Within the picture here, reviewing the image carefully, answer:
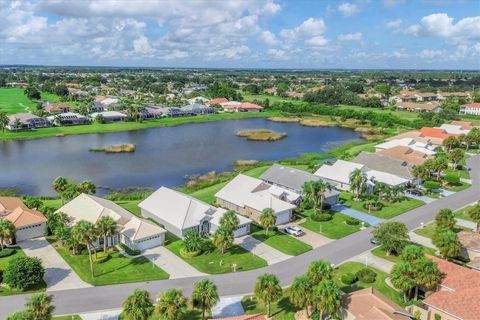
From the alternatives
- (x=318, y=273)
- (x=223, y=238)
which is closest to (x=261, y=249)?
(x=223, y=238)

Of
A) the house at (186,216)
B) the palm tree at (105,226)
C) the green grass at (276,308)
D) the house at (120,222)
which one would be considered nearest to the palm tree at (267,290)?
the green grass at (276,308)

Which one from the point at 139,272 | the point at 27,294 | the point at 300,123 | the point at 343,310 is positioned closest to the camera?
the point at 343,310

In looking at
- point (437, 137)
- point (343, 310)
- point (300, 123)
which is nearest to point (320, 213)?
point (343, 310)

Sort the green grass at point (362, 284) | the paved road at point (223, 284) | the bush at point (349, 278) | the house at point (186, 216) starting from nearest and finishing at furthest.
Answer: the paved road at point (223, 284) < the green grass at point (362, 284) < the bush at point (349, 278) < the house at point (186, 216)

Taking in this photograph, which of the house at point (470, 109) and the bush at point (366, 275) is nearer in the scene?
the bush at point (366, 275)

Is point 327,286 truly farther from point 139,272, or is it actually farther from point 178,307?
point 139,272

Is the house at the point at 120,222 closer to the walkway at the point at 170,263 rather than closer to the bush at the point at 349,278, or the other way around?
the walkway at the point at 170,263
